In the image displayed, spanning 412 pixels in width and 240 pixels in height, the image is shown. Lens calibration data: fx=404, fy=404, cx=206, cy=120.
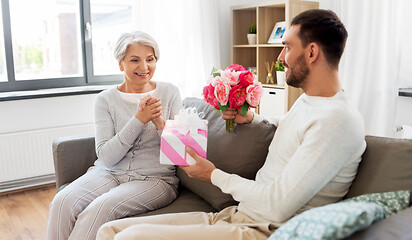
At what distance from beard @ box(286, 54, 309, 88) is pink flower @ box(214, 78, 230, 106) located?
28 centimetres

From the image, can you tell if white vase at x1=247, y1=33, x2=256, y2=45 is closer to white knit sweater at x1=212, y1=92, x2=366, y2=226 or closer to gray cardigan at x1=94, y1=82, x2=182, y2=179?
gray cardigan at x1=94, y1=82, x2=182, y2=179

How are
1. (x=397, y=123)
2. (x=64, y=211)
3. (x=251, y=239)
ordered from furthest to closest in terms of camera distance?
(x=397, y=123), (x=64, y=211), (x=251, y=239)

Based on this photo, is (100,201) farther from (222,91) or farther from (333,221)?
(333,221)

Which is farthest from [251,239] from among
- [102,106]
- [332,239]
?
[102,106]

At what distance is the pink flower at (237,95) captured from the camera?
66.3 inches

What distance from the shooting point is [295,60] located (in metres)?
1.47

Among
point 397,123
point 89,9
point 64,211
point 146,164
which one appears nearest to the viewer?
point 64,211

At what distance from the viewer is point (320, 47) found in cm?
142

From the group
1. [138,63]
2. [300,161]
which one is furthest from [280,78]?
[300,161]

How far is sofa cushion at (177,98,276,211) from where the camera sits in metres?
1.80

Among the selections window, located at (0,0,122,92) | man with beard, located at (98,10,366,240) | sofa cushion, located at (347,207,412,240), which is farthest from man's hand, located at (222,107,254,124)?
window, located at (0,0,122,92)

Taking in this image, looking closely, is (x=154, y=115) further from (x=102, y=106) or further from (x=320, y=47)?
(x=320, y=47)

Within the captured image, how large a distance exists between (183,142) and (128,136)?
0.46 metres

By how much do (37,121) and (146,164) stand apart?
1843 mm
